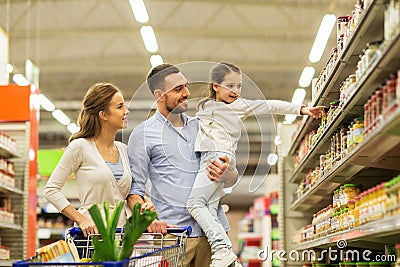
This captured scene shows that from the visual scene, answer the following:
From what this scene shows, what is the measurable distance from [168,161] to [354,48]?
3.68 ft

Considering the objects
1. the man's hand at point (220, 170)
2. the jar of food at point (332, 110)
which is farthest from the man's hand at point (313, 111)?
the man's hand at point (220, 170)

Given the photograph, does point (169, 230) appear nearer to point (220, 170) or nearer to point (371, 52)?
point (220, 170)

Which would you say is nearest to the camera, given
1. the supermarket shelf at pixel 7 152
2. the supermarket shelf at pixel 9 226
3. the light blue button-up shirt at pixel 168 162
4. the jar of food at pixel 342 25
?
the light blue button-up shirt at pixel 168 162

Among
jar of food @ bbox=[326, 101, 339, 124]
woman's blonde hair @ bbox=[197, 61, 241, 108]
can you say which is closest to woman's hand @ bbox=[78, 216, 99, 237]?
woman's blonde hair @ bbox=[197, 61, 241, 108]

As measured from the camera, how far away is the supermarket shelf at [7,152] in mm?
7727

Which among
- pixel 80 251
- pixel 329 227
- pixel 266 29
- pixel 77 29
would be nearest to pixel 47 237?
pixel 77 29

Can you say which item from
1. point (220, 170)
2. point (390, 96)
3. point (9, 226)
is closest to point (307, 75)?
point (9, 226)

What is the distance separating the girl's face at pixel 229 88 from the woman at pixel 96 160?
1.63ft

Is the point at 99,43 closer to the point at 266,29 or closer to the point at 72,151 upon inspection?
the point at 266,29

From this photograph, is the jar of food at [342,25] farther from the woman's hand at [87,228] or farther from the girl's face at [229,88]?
the woman's hand at [87,228]

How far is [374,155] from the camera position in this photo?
351 cm

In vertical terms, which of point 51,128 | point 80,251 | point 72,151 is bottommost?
point 80,251

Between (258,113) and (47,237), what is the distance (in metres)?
8.79

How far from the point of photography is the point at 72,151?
3748mm
